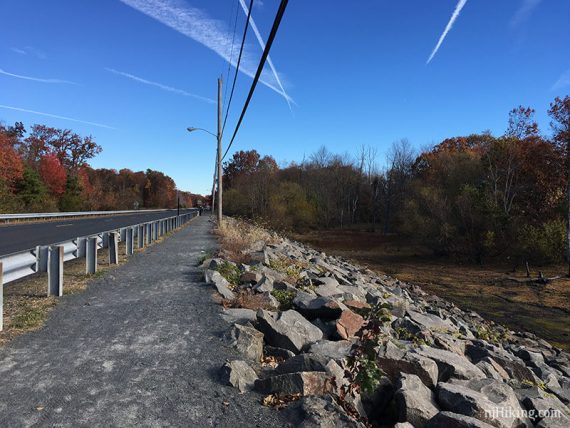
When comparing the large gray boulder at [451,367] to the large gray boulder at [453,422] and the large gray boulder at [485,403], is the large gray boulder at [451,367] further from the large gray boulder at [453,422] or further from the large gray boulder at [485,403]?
the large gray boulder at [453,422]

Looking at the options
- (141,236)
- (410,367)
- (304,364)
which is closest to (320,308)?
(410,367)

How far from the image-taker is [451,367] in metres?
4.93

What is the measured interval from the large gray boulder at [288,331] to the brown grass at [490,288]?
9713 mm

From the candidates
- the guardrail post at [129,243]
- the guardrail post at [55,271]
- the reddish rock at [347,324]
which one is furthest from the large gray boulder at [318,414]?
the guardrail post at [129,243]

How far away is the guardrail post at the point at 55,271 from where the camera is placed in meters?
7.28

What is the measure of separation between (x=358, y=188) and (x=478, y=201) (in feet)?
138

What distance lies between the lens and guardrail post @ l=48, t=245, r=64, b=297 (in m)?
7.28

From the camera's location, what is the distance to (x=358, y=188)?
74.4 m

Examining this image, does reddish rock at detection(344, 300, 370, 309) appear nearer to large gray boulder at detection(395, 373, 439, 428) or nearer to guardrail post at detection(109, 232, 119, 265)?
large gray boulder at detection(395, 373, 439, 428)

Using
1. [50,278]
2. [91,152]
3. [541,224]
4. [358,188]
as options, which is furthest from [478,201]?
[91,152]

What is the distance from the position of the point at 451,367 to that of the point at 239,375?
2511 mm

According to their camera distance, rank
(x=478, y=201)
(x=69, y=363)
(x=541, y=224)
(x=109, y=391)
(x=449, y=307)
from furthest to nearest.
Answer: (x=478, y=201)
(x=541, y=224)
(x=449, y=307)
(x=69, y=363)
(x=109, y=391)

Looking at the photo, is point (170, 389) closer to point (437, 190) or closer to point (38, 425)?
point (38, 425)

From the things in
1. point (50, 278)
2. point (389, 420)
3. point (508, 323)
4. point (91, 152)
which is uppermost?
point (91, 152)
